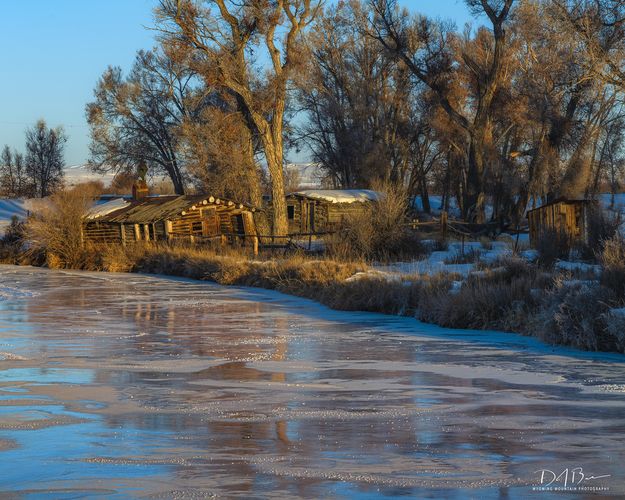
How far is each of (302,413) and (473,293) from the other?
28.9 feet

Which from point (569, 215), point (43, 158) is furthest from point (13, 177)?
Result: point (569, 215)

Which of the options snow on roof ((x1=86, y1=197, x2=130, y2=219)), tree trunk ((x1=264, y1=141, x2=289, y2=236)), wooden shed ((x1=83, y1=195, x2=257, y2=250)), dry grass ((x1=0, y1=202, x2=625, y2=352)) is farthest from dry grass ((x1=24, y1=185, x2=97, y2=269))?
dry grass ((x1=0, y1=202, x2=625, y2=352))

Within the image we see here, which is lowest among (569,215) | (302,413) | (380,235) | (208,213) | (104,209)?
(302,413)

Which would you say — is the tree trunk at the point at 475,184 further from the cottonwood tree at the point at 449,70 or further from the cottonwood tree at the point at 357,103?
the cottonwood tree at the point at 357,103

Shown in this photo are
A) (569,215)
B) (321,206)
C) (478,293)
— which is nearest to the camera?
(478,293)

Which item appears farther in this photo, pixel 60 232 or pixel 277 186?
pixel 277 186

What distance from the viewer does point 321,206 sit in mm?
54406

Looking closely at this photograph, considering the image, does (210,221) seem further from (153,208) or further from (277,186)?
(277,186)

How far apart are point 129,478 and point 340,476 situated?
1400 millimetres

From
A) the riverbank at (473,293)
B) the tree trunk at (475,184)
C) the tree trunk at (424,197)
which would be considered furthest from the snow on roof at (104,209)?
the tree trunk at (424,197)

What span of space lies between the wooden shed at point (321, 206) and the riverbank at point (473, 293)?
19782 mm

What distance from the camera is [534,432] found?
26.1 feet

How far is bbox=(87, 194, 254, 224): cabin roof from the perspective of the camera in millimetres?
45750

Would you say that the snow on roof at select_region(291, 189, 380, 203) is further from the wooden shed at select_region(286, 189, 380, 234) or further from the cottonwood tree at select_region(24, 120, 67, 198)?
the cottonwood tree at select_region(24, 120, 67, 198)
